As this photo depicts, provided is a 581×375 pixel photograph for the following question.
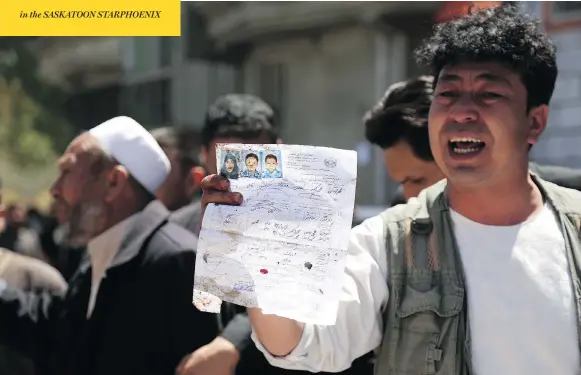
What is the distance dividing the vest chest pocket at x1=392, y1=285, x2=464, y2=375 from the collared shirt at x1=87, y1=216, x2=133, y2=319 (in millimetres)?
889

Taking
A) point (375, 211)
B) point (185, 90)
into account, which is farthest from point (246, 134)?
point (375, 211)

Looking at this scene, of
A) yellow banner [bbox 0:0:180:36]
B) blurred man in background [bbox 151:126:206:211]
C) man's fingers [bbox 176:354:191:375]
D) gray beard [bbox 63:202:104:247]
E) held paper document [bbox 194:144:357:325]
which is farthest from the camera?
blurred man in background [bbox 151:126:206:211]

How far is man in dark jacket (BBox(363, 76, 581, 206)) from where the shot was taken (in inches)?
79.5

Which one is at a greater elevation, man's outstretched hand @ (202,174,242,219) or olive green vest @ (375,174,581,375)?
man's outstretched hand @ (202,174,242,219)

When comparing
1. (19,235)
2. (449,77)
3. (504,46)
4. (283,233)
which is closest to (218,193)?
(283,233)

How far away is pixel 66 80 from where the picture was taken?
2.11 m

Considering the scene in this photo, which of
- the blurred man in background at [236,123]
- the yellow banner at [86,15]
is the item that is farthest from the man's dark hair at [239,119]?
the yellow banner at [86,15]

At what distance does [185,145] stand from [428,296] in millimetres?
1113

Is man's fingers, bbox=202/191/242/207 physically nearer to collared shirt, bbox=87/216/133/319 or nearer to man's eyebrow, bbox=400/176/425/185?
collared shirt, bbox=87/216/133/319

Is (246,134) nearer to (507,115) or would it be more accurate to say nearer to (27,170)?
(27,170)

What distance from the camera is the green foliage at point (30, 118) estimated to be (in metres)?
2.03

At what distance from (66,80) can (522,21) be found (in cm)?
136

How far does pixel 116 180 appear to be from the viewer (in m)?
1.93

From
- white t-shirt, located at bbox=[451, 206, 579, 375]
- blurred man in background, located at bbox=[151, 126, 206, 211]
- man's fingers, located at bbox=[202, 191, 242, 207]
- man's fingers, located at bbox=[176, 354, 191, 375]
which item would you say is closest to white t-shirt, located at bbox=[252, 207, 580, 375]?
white t-shirt, located at bbox=[451, 206, 579, 375]
